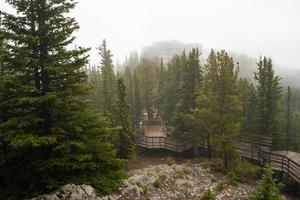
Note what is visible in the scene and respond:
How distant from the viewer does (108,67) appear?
5212cm

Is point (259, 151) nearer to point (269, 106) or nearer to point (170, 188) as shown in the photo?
point (269, 106)

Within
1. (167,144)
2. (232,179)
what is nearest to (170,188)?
(232,179)

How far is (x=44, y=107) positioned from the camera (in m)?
14.4

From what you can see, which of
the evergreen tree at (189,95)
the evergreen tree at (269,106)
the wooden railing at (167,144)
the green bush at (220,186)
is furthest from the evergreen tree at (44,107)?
the evergreen tree at (269,106)

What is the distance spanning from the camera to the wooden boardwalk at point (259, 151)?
27.5 metres

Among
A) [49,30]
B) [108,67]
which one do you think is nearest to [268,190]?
[49,30]

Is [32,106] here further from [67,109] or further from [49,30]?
[49,30]

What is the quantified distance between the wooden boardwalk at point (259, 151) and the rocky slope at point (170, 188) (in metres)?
4.18

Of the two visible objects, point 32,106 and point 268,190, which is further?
point 268,190

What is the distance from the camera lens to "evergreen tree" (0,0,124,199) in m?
13.9

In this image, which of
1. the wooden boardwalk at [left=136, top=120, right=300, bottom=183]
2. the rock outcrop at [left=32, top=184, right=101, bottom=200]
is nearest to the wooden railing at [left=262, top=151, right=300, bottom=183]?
the wooden boardwalk at [left=136, top=120, right=300, bottom=183]

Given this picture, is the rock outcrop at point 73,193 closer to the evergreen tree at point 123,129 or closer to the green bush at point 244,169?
the evergreen tree at point 123,129

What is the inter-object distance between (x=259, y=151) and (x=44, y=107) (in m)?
24.4

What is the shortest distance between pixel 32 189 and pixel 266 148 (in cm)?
2587
